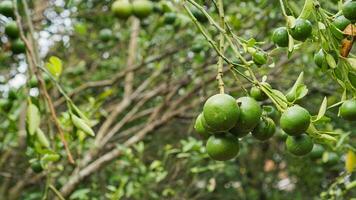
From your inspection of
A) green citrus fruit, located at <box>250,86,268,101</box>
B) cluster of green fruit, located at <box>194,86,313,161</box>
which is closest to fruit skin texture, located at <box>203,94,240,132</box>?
cluster of green fruit, located at <box>194,86,313,161</box>

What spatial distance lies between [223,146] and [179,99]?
2.11m

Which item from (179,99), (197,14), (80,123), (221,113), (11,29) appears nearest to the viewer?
(221,113)

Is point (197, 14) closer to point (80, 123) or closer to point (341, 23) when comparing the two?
point (80, 123)

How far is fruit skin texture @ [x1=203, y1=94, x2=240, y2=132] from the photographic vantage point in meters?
0.94

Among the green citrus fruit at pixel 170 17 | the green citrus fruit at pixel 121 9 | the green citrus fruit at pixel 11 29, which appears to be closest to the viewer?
the green citrus fruit at pixel 121 9

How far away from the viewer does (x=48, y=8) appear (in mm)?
3516

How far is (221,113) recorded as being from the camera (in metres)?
0.93

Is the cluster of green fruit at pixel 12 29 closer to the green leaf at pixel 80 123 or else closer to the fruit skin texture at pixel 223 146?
the green leaf at pixel 80 123

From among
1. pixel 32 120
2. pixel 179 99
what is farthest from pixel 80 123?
pixel 179 99

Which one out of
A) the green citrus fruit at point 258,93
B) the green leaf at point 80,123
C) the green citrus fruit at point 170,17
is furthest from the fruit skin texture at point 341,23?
the green citrus fruit at point 170,17

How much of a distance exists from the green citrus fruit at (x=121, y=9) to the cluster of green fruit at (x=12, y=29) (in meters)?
0.36

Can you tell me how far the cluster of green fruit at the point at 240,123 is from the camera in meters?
0.95

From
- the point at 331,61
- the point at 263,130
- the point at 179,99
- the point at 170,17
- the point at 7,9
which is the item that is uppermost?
the point at 7,9

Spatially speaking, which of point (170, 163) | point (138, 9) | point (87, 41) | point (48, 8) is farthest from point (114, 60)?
point (138, 9)
